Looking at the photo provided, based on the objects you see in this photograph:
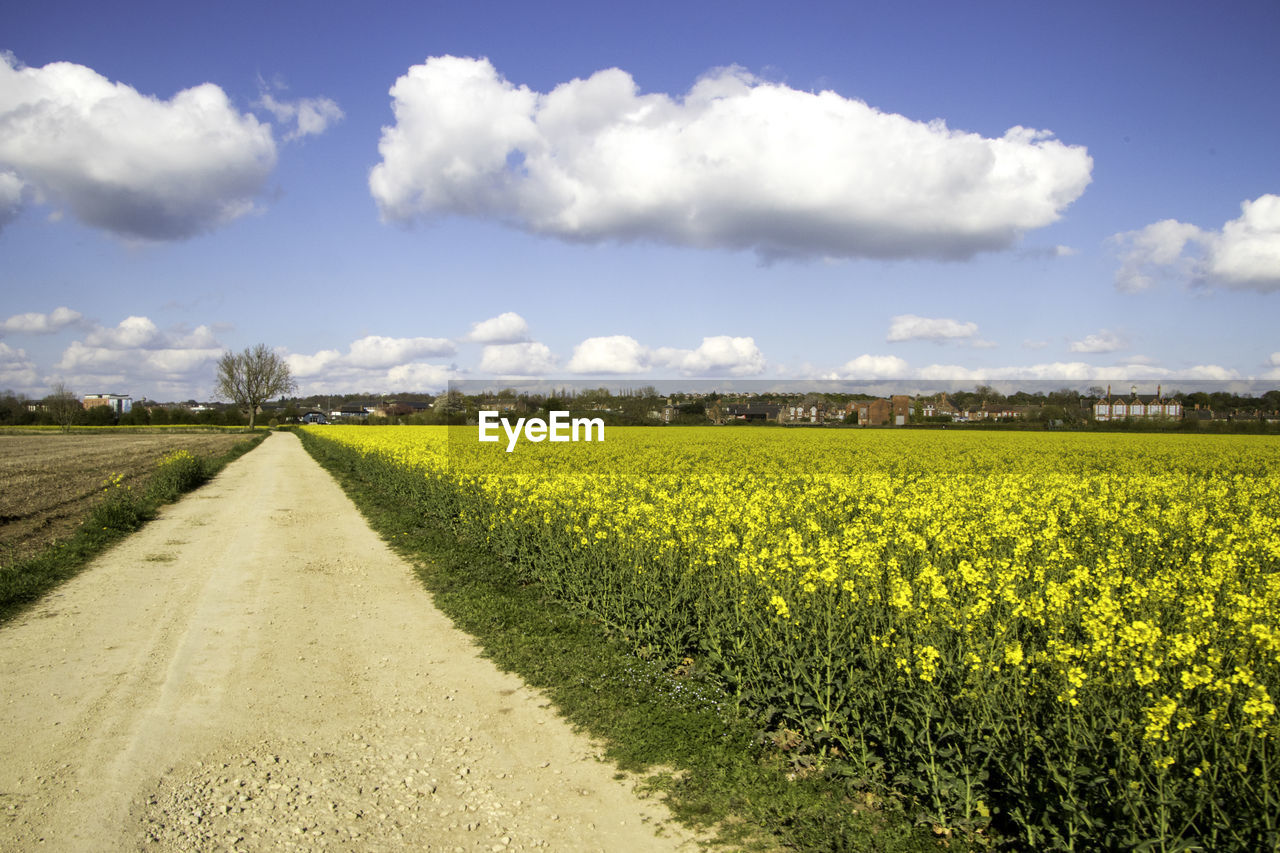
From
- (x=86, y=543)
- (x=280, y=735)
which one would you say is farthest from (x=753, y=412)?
(x=280, y=735)

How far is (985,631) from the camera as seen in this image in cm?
480

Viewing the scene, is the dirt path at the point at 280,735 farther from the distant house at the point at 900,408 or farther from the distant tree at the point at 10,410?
the distant tree at the point at 10,410

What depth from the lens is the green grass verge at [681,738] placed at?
4047mm

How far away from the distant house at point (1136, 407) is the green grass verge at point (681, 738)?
54476mm

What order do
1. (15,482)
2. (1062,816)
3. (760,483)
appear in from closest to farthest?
(1062,816) < (760,483) < (15,482)

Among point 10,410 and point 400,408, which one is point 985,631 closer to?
point 400,408

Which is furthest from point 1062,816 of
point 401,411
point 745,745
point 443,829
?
point 401,411

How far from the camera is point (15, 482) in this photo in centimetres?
2394

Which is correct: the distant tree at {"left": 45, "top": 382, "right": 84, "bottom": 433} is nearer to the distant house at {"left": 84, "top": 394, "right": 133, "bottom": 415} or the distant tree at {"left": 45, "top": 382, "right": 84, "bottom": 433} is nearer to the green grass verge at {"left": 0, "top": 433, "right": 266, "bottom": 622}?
the distant house at {"left": 84, "top": 394, "right": 133, "bottom": 415}

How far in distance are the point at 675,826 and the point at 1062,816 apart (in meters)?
1.98

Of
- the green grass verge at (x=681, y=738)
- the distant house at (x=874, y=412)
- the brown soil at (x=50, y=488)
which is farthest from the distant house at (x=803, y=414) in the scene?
the green grass verge at (x=681, y=738)

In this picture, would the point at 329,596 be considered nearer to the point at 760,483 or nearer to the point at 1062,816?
the point at 760,483

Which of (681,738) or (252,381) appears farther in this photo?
(252,381)

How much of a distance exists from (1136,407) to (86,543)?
68.7 m
